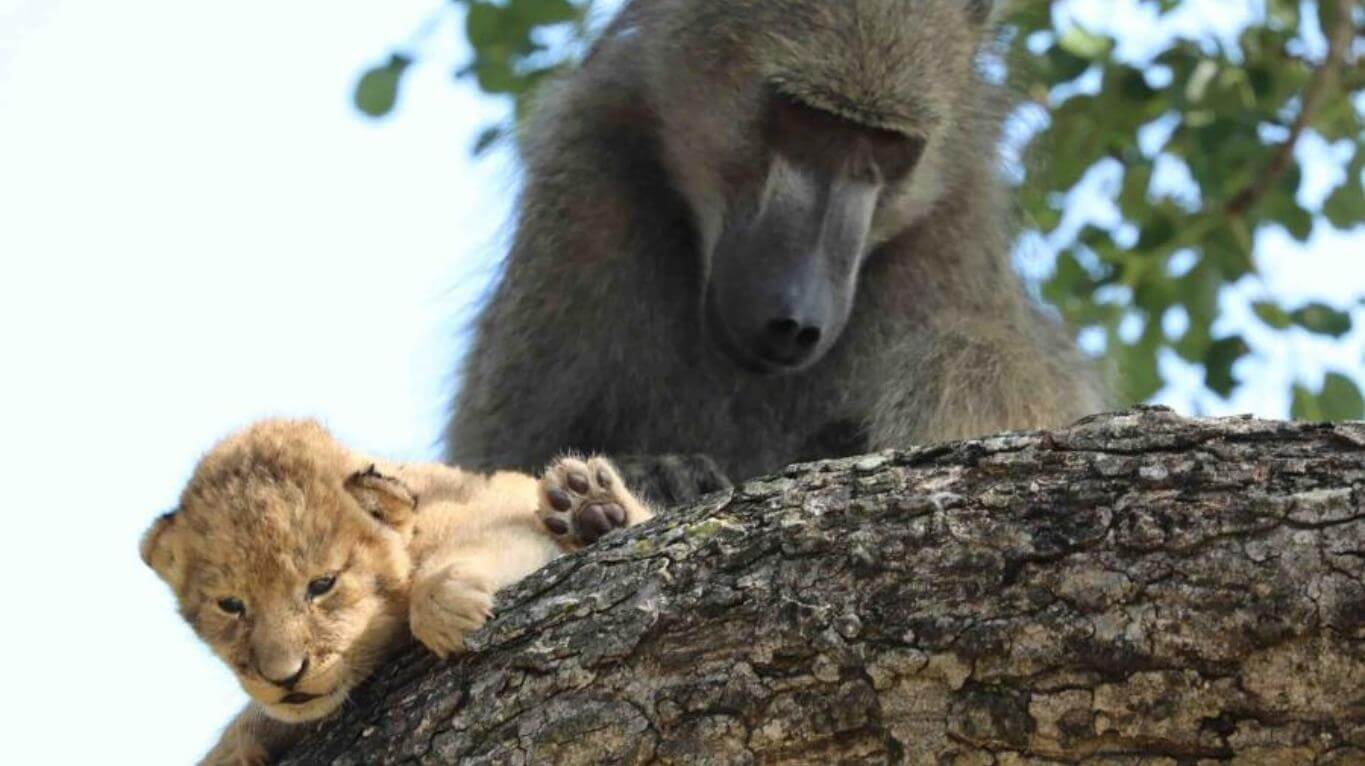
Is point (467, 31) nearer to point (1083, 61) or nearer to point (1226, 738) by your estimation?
point (1083, 61)

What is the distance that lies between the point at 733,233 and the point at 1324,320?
2.86m

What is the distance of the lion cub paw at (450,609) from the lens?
294 centimetres

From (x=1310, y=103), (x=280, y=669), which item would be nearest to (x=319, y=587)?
(x=280, y=669)

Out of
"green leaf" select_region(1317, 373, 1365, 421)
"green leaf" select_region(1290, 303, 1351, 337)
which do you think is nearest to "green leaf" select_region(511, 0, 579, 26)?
"green leaf" select_region(1290, 303, 1351, 337)

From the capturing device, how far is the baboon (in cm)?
512

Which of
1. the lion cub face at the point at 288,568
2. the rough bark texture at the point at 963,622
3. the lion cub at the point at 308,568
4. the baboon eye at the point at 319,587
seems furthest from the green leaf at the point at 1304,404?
the baboon eye at the point at 319,587

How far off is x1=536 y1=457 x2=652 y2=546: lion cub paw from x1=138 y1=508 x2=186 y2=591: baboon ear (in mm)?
665

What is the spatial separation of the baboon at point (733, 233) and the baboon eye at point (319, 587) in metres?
2.15

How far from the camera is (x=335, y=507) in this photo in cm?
312

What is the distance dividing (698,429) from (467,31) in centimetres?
257

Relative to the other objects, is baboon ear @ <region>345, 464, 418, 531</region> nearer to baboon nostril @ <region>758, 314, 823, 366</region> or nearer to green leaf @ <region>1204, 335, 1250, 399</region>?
baboon nostril @ <region>758, 314, 823, 366</region>

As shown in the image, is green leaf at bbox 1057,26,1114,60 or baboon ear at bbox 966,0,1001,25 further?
green leaf at bbox 1057,26,1114,60

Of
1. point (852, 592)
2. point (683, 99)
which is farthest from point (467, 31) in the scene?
point (852, 592)

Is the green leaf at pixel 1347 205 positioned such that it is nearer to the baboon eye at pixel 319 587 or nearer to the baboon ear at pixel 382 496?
the baboon ear at pixel 382 496
